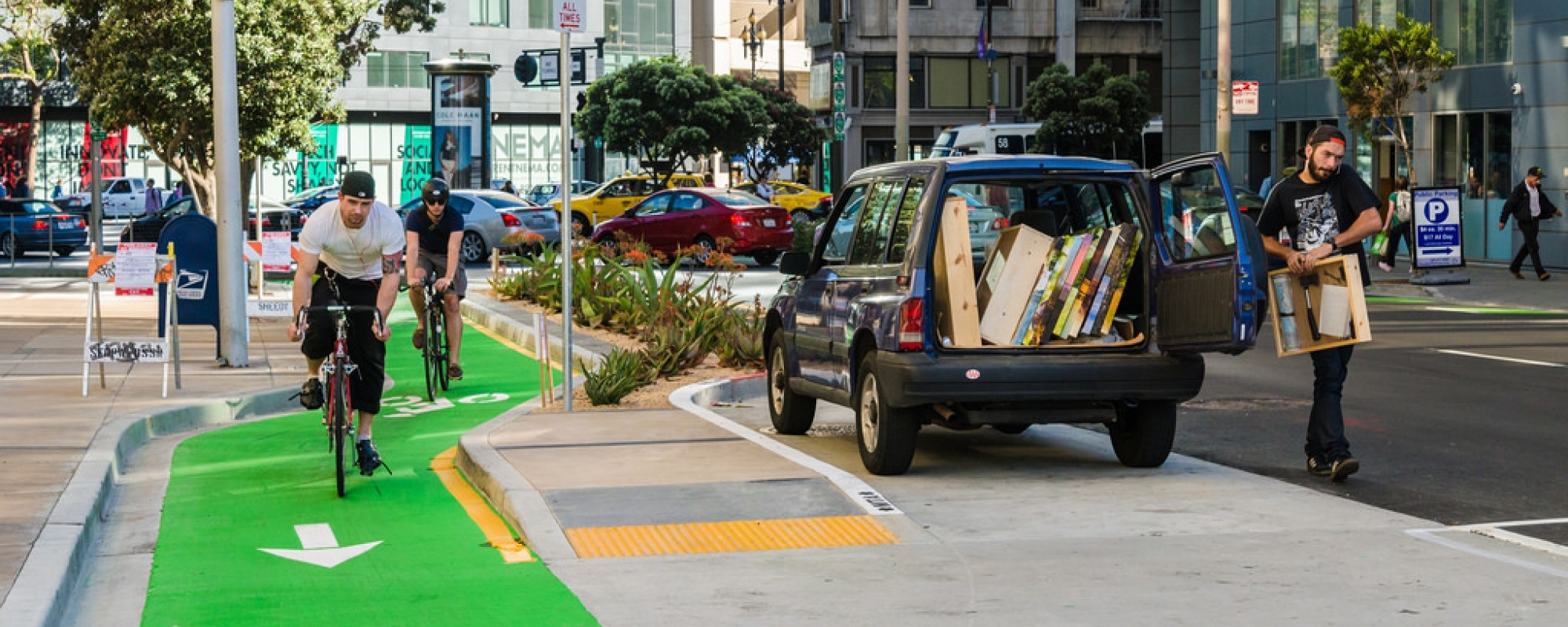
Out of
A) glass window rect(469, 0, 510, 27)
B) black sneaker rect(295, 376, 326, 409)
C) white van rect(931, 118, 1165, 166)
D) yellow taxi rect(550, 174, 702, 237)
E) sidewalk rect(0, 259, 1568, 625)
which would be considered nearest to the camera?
sidewalk rect(0, 259, 1568, 625)

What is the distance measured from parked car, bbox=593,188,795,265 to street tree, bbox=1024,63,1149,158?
19596 millimetres

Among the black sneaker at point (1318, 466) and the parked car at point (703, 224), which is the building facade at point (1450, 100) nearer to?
the parked car at point (703, 224)

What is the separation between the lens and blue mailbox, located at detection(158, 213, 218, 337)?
1741 centimetres

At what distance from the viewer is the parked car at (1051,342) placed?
Result: 33.3 ft

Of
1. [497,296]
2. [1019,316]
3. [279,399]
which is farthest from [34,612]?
[497,296]

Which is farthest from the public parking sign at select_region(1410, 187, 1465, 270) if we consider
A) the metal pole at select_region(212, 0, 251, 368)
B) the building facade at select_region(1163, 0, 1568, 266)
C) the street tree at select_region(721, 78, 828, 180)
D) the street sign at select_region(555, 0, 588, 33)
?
A: the street tree at select_region(721, 78, 828, 180)

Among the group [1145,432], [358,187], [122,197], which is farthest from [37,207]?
[1145,432]

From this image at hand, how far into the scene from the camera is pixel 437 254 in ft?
53.9

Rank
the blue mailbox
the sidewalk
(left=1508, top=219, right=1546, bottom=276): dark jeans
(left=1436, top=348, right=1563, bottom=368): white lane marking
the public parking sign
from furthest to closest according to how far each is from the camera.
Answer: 1. (left=1508, top=219, right=1546, bottom=276): dark jeans
2. the public parking sign
3. the blue mailbox
4. (left=1436, top=348, right=1563, bottom=368): white lane marking
5. the sidewalk

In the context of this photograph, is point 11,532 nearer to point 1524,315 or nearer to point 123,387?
point 123,387

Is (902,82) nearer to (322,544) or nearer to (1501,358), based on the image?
(1501,358)

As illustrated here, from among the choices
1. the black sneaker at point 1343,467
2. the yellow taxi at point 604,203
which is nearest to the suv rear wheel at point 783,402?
the black sneaker at point 1343,467

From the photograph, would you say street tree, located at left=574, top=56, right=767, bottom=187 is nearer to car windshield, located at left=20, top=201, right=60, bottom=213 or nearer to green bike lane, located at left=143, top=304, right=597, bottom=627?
car windshield, located at left=20, top=201, right=60, bottom=213

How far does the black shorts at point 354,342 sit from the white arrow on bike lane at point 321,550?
5.16 feet
